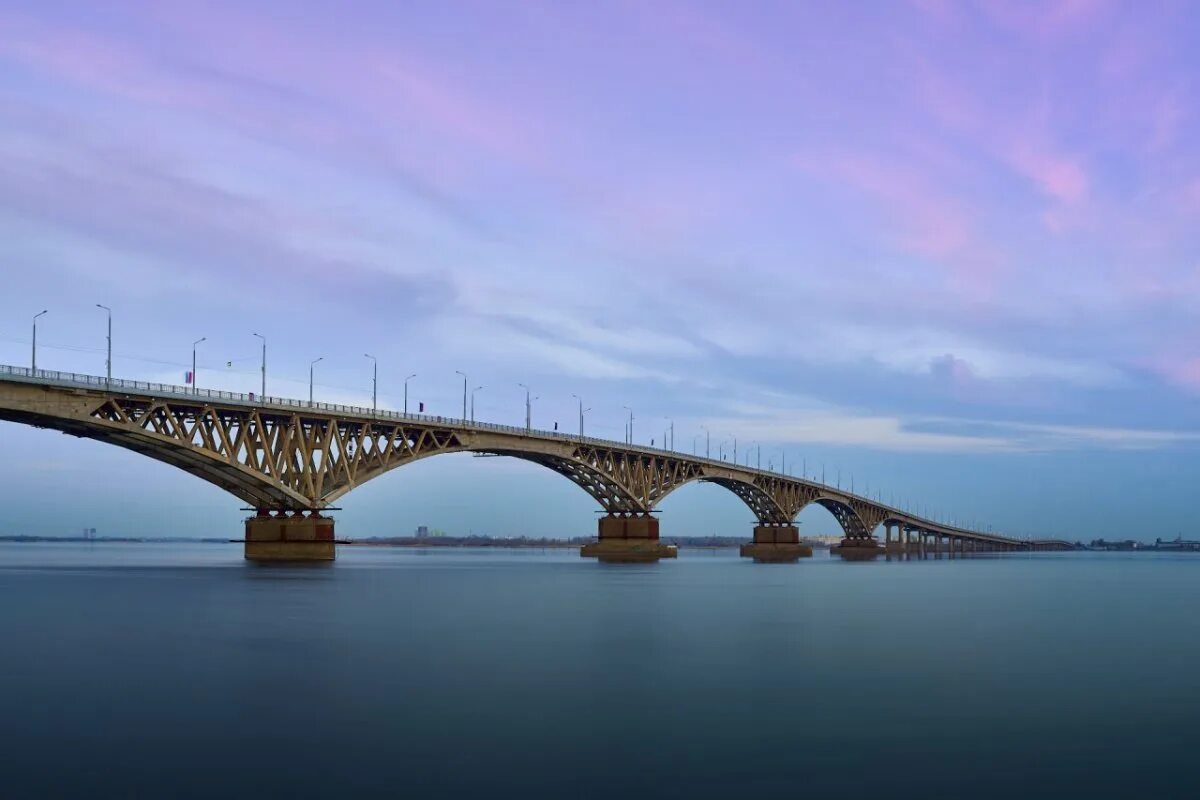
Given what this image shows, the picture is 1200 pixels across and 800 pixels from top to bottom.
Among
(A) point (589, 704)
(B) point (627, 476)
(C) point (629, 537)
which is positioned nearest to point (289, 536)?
(B) point (627, 476)

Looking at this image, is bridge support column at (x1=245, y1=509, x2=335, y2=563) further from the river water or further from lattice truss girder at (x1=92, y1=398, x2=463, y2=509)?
the river water

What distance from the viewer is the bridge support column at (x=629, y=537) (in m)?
146

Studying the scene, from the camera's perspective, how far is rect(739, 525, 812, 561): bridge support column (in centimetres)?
18025

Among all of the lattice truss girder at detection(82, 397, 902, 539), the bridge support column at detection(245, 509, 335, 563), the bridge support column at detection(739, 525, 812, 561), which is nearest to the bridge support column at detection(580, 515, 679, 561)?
the lattice truss girder at detection(82, 397, 902, 539)

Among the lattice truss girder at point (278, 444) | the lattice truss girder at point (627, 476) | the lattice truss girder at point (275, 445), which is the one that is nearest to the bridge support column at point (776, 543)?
the lattice truss girder at point (627, 476)

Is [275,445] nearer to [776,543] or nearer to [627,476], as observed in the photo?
[627,476]

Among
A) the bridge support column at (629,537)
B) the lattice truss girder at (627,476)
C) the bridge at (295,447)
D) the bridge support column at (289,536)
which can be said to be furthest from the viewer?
the bridge support column at (629,537)

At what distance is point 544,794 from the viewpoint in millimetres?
16328

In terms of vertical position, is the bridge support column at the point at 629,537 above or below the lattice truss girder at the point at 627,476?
below

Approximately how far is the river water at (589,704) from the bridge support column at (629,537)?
9610 centimetres

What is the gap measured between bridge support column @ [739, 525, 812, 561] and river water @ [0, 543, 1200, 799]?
132m

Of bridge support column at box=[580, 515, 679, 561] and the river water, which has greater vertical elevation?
the river water

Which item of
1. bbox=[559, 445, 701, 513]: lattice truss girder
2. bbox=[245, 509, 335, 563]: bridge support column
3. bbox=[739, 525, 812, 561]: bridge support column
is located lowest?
bbox=[739, 525, 812, 561]: bridge support column

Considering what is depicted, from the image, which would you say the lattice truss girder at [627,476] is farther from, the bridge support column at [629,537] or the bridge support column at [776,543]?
the bridge support column at [776,543]
